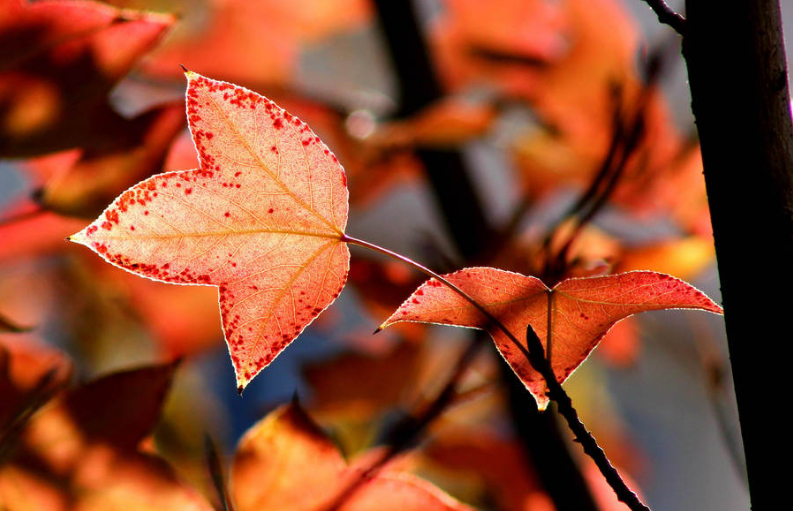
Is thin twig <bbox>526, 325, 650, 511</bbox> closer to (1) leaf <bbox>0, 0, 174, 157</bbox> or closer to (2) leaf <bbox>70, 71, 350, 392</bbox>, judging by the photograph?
(2) leaf <bbox>70, 71, 350, 392</bbox>

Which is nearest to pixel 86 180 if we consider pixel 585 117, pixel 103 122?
pixel 103 122

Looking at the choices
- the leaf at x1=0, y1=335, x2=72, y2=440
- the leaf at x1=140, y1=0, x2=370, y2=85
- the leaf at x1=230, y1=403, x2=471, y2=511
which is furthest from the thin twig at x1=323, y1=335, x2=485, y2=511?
the leaf at x1=140, y1=0, x2=370, y2=85

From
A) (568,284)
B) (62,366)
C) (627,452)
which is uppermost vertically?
(568,284)

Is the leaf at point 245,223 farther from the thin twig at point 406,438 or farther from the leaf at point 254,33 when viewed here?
the leaf at point 254,33

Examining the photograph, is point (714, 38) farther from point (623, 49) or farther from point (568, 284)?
point (623, 49)

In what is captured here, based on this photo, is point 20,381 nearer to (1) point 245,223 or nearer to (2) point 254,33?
(1) point 245,223

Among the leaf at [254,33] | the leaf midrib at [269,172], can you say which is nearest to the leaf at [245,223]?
the leaf midrib at [269,172]
